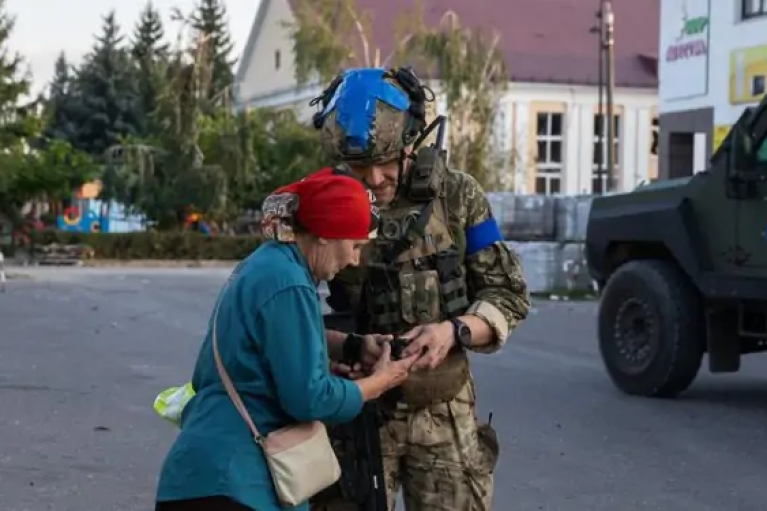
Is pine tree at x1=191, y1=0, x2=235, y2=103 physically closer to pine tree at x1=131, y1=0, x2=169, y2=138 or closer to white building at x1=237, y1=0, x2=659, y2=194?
pine tree at x1=131, y1=0, x2=169, y2=138

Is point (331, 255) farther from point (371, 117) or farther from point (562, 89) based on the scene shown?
point (562, 89)

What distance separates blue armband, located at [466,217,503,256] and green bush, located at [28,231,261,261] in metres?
38.8

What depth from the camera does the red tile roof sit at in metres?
53.3

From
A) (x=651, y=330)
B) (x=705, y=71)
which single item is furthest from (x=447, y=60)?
(x=651, y=330)

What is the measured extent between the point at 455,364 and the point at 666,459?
4746 mm

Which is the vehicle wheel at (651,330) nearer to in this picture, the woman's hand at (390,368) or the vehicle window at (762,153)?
the vehicle window at (762,153)

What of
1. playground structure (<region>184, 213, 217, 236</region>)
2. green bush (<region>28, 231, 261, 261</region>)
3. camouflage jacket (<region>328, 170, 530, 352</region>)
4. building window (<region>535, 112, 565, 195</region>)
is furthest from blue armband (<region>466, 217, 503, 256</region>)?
building window (<region>535, 112, 565, 195</region>)

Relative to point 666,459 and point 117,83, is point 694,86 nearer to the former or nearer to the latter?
point 666,459

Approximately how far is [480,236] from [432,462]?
65 cm

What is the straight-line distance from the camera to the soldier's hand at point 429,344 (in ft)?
11.0

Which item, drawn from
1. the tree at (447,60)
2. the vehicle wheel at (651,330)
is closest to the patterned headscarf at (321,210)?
the vehicle wheel at (651,330)

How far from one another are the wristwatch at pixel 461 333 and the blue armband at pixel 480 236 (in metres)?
0.25

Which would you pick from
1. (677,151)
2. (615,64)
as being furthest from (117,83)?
(677,151)

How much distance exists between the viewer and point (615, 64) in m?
55.0
